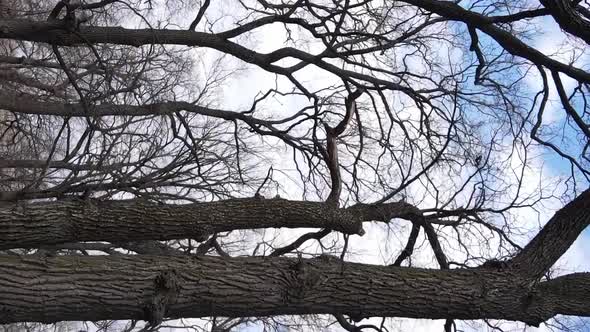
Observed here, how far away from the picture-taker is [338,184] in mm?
6125

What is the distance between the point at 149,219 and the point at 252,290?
1294 millimetres

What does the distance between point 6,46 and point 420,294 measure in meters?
9.41

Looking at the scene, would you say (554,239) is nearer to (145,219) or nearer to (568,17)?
(568,17)

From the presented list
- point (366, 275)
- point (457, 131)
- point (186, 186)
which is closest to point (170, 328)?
point (186, 186)

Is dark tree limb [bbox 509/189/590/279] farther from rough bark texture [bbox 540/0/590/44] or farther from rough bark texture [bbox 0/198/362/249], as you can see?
rough bark texture [bbox 0/198/362/249]

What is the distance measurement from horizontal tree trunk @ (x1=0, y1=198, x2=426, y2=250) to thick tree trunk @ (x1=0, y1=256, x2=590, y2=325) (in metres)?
0.84

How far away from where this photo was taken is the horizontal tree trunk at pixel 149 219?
4719 millimetres

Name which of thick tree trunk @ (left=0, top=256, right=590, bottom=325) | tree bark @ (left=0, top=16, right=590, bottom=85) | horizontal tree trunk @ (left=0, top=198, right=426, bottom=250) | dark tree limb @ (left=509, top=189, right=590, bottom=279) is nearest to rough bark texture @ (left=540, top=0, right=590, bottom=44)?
tree bark @ (left=0, top=16, right=590, bottom=85)

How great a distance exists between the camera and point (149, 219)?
5.09m

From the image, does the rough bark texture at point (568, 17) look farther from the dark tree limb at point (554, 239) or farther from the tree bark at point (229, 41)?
the dark tree limb at point (554, 239)

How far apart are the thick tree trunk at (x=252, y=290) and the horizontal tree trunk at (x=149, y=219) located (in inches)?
33.0

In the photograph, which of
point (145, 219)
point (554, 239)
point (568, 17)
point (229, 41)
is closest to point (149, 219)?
point (145, 219)

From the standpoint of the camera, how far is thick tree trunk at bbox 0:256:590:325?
3824mm

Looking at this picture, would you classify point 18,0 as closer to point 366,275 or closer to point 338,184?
point 338,184
